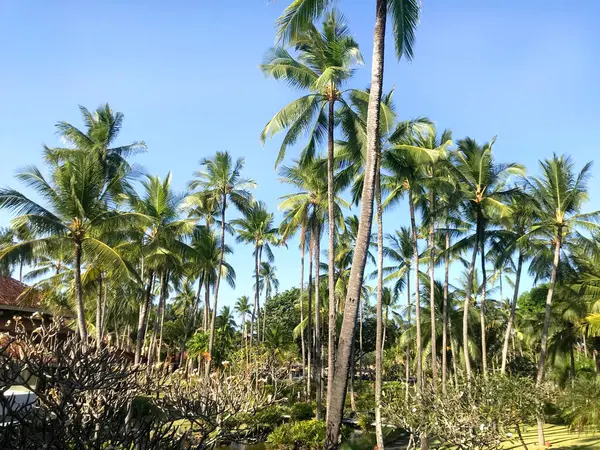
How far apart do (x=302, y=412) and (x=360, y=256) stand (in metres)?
17.5

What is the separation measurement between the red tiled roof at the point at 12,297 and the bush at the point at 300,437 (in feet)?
40.4

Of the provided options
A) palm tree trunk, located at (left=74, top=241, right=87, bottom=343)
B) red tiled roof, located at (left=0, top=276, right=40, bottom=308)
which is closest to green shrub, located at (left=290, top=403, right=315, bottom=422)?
palm tree trunk, located at (left=74, top=241, right=87, bottom=343)

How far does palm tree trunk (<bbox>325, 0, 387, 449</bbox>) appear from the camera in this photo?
28.5ft

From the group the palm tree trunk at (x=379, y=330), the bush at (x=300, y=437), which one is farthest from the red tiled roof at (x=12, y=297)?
the palm tree trunk at (x=379, y=330)

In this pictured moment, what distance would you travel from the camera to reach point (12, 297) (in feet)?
69.7

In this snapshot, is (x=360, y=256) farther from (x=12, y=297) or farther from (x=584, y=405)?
(x=12, y=297)

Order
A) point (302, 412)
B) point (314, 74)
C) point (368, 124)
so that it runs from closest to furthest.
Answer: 1. point (368, 124)
2. point (314, 74)
3. point (302, 412)

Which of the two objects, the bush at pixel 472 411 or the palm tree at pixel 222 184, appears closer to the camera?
the bush at pixel 472 411

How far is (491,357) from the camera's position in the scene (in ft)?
118

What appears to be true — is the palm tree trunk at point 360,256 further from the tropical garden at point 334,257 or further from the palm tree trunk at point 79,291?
the palm tree trunk at point 79,291

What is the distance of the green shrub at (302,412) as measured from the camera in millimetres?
23781

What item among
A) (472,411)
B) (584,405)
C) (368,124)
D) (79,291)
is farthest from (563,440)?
(79,291)

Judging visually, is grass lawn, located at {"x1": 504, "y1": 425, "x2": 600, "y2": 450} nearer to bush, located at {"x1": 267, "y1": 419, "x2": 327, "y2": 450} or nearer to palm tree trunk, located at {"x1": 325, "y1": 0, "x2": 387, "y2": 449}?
bush, located at {"x1": 267, "y1": 419, "x2": 327, "y2": 450}

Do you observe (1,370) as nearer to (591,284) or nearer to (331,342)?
(331,342)
